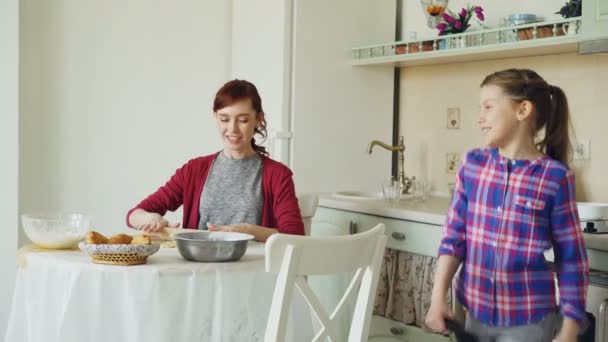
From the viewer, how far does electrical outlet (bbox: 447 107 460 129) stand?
353 cm

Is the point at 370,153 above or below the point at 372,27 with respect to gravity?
below

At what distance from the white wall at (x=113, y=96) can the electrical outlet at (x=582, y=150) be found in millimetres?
1668

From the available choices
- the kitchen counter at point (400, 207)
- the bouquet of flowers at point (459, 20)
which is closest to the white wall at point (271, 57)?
the kitchen counter at point (400, 207)

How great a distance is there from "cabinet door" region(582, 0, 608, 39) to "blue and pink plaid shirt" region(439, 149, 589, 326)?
2.70ft

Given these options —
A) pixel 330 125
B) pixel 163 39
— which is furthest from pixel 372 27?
pixel 163 39

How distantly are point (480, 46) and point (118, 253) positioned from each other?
1734mm

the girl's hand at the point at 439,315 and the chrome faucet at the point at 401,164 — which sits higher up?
the chrome faucet at the point at 401,164

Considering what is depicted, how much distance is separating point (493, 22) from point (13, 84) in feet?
6.41

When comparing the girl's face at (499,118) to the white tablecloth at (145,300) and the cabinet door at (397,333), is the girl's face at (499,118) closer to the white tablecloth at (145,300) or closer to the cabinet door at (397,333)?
the white tablecloth at (145,300)

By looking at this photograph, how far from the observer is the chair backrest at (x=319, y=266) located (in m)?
1.70

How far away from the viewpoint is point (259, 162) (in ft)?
8.69

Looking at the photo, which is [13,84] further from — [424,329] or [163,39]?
[424,329]

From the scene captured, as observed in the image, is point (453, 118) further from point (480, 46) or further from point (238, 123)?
point (238, 123)

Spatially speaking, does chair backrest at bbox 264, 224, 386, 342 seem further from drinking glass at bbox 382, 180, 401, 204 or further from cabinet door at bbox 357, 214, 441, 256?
drinking glass at bbox 382, 180, 401, 204
